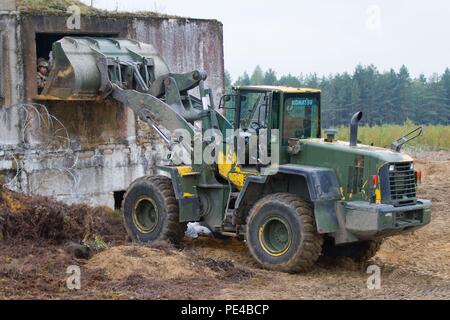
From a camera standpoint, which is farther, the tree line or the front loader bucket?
the tree line

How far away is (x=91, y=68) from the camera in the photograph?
1409cm

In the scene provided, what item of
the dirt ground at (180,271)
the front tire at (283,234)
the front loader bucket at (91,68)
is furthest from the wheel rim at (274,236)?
the front loader bucket at (91,68)

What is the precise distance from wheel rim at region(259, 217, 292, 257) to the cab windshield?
1223 mm

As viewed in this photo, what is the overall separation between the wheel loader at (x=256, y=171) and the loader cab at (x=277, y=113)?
2 cm

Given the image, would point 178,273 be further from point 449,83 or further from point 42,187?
point 449,83

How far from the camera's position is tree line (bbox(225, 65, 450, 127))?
169ft

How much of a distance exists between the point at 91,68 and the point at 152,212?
8.26 feet

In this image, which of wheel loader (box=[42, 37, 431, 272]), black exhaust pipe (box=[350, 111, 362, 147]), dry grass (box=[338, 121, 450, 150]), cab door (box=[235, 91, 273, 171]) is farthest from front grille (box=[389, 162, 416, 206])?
dry grass (box=[338, 121, 450, 150])

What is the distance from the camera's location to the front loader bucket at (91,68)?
14016 millimetres

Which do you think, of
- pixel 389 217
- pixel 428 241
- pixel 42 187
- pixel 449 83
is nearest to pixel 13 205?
pixel 42 187

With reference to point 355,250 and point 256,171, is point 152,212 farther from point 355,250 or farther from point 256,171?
point 355,250

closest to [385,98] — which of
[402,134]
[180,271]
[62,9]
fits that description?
[402,134]

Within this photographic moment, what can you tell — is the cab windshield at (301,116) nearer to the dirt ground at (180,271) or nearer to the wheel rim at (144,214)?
the dirt ground at (180,271)

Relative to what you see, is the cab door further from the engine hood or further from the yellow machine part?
the engine hood
